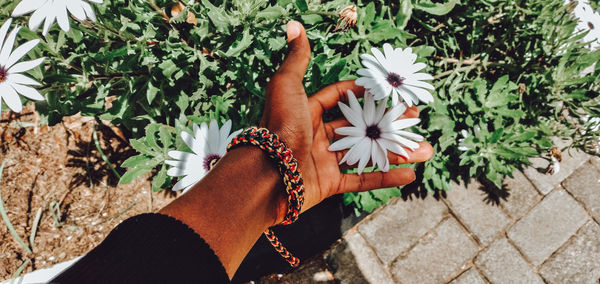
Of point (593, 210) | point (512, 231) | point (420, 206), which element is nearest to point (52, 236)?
point (420, 206)

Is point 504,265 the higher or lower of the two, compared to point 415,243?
lower

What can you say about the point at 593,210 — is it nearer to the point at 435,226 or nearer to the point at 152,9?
Answer: the point at 435,226

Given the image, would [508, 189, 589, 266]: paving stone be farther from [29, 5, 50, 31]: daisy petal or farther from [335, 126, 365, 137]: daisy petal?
[29, 5, 50, 31]: daisy petal

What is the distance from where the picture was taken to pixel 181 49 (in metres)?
1.36

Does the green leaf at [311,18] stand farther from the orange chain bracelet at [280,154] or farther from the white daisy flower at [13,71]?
the white daisy flower at [13,71]

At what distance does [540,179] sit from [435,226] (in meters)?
0.89

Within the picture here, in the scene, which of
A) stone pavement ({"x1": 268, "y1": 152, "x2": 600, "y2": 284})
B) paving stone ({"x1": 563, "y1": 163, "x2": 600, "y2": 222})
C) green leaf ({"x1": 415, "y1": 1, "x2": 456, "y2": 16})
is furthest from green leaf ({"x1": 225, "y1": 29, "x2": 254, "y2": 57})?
paving stone ({"x1": 563, "y1": 163, "x2": 600, "y2": 222})

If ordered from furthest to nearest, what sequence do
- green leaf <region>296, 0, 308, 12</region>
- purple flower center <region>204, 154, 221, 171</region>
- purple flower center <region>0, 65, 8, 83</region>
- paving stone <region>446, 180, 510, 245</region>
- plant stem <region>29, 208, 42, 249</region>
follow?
paving stone <region>446, 180, 510, 245</region> → plant stem <region>29, 208, 42, 249</region> → purple flower center <region>204, 154, 221, 171</region> → green leaf <region>296, 0, 308, 12</region> → purple flower center <region>0, 65, 8, 83</region>

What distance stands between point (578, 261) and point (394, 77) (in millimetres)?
2020

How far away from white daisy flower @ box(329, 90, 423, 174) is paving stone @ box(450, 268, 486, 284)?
1281 mm

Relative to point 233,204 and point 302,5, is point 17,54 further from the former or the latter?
point 302,5

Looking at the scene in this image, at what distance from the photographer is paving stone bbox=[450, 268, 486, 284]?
2.19m

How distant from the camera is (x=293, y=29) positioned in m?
1.24

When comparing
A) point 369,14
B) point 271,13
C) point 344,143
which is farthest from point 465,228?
point 271,13
